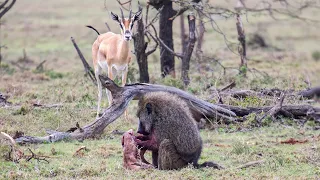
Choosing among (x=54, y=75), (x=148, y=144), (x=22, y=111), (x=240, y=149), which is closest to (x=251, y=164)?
(x=240, y=149)

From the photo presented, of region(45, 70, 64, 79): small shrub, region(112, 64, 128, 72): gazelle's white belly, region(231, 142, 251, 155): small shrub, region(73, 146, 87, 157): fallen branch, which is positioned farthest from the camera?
region(45, 70, 64, 79): small shrub

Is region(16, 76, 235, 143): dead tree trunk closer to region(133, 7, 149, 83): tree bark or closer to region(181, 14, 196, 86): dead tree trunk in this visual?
region(133, 7, 149, 83): tree bark

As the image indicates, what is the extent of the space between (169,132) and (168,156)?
254mm

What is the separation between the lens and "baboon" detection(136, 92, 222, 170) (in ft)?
22.9

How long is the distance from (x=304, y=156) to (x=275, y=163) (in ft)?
2.33

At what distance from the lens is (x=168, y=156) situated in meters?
6.98

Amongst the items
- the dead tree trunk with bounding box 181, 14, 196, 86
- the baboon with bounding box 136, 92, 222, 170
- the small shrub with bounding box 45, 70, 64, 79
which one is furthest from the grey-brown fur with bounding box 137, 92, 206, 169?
the small shrub with bounding box 45, 70, 64, 79

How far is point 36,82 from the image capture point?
16.5m

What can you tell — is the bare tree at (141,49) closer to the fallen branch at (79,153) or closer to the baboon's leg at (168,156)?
the fallen branch at (79,153)

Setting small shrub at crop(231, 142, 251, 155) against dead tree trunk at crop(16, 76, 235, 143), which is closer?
small shrub at crop(231, 142, 251, 155)

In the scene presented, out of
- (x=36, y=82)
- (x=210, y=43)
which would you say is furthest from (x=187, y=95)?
(x=210, y=43)

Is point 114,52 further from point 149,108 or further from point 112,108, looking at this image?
point 149,108

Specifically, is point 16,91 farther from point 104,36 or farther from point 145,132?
point 145,132

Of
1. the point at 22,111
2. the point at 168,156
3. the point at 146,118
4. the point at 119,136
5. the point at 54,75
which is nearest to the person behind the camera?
the point at 168,156
